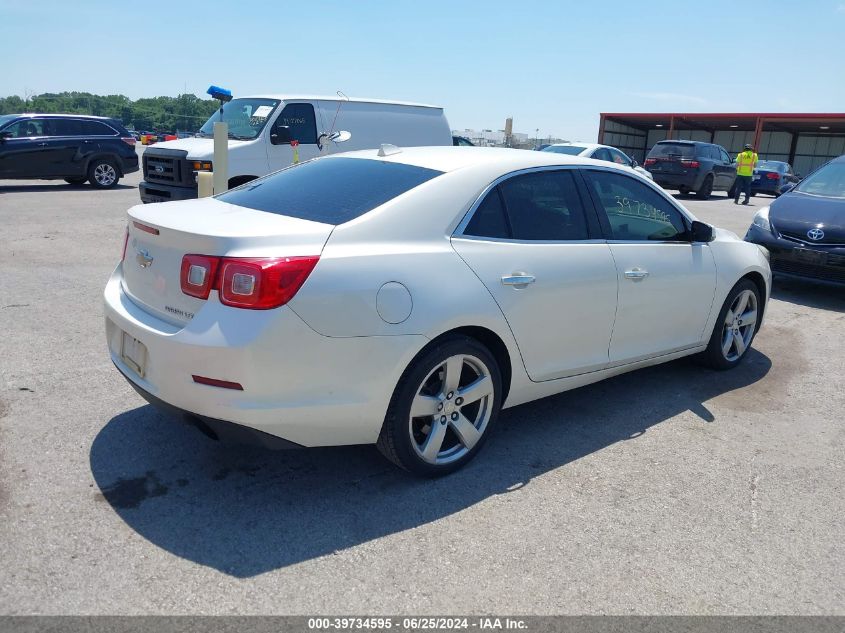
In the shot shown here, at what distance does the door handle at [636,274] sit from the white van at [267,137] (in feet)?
23.2

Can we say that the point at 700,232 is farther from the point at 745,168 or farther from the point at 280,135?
the point at 745,168

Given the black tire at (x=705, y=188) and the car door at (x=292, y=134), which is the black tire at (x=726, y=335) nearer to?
the car door at (x=292, y=134)

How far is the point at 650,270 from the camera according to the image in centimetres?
433

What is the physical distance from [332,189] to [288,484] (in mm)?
1488

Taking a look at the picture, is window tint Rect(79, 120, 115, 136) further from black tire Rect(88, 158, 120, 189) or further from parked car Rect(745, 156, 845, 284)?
parked car Rect(745, 156, 845, 284)

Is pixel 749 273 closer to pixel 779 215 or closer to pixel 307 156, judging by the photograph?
pixel 779 215

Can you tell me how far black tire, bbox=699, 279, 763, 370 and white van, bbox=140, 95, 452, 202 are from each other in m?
6.64

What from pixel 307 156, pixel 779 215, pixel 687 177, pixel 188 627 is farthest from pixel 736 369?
pixel 687 177

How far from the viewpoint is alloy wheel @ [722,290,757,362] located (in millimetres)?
5273

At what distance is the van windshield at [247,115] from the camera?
34.1 feet

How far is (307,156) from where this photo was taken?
10711 mm

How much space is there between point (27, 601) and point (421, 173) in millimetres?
2490

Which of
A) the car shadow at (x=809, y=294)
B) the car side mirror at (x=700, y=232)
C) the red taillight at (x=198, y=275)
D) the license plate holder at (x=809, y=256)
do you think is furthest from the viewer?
the car shadow at (x=809, y=294)

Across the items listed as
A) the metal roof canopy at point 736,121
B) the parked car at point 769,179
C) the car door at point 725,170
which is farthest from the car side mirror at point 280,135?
the metal roof canopy at point 736,121
